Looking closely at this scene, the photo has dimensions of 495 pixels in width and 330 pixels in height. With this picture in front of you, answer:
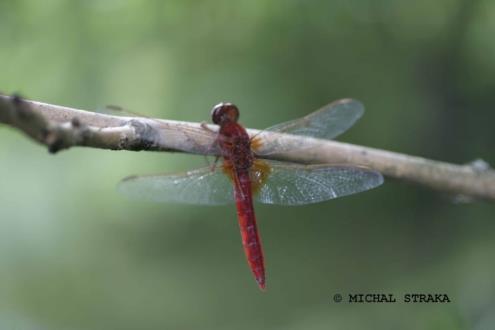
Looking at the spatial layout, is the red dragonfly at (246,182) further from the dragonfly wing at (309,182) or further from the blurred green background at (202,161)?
the blurred green background at (202,161)

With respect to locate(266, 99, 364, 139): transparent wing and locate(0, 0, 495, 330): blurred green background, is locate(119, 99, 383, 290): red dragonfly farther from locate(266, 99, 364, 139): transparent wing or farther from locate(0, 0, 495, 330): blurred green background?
locate(0, 0, 495, 330): blurred green background

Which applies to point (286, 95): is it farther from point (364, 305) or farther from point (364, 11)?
point (364, 305)

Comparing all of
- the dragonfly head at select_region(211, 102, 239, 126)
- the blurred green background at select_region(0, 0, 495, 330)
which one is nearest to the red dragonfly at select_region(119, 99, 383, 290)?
the dragonfly head at select_region(211, 102, 239, 126)

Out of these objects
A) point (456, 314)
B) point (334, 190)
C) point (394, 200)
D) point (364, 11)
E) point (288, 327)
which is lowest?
point (456, 314)

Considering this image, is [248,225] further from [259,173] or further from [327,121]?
[327,121]

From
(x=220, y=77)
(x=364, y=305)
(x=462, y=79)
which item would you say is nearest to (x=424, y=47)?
(x=462, y=79)

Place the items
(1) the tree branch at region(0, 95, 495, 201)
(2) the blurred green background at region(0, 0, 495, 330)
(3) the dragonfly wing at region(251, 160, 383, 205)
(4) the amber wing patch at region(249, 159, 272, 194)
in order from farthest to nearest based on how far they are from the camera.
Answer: (2) the blurred green background at region(0, 0, 495, 330)
(4) the amber wing patch at region(249, 159, 272, 194)
(3) the dragonfly wing at region(251, 160, 383, 205)
(1) the tree branch at region(0, 95, 495, 201)

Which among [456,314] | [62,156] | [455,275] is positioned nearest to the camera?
[456,314]
